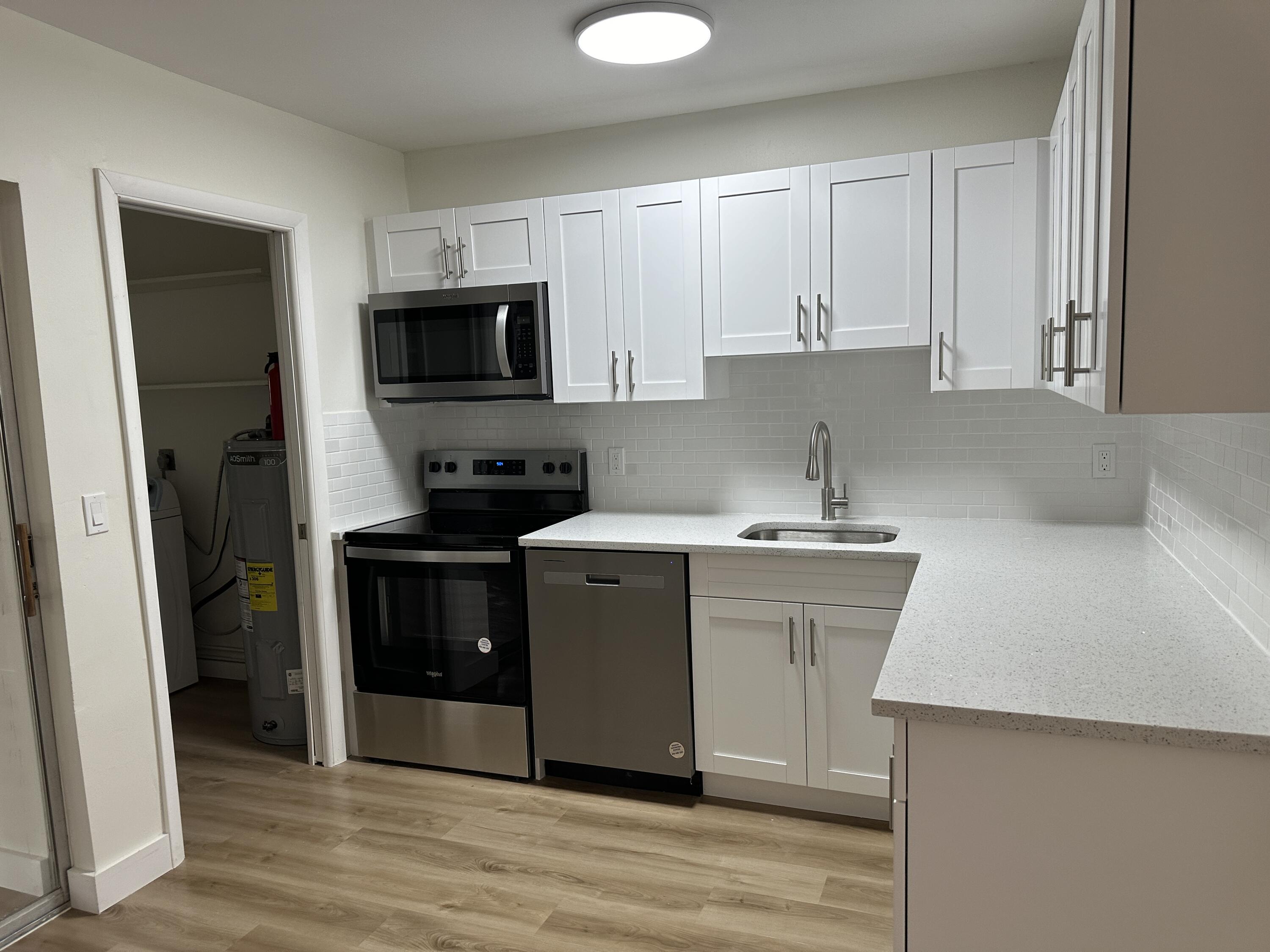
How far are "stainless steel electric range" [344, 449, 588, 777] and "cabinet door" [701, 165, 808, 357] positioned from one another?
1045mm

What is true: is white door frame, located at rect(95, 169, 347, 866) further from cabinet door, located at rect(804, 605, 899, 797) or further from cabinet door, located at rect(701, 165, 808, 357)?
cabinet door, located at rect(804, 605, 899, 797)

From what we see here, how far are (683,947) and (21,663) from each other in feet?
6.27

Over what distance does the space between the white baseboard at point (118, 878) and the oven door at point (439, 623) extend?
0.90m

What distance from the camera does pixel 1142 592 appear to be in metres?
2.02

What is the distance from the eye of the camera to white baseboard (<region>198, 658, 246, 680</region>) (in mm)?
4449

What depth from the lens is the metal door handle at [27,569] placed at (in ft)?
7.67

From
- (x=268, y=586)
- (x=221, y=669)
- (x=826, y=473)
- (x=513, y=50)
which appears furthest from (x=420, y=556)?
(x=221, y=669)

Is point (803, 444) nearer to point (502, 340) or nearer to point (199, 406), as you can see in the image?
point (502, 340)

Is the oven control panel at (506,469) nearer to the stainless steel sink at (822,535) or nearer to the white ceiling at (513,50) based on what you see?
the stainless steel sink at (822,535)

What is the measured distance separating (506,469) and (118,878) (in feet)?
6.28

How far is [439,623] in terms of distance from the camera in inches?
127

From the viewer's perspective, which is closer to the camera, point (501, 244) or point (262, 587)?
point (501, 244)

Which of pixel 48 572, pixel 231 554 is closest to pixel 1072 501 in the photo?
pixel 48 572

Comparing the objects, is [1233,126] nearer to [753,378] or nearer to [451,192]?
[753,378]
